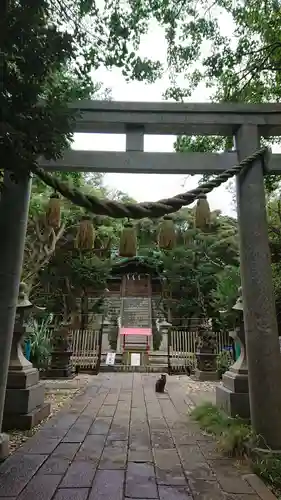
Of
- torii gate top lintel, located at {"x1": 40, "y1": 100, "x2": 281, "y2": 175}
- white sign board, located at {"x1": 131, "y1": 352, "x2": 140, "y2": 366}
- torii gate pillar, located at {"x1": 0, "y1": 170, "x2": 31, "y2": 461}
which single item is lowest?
white sign board, located at {"x1": 131, "y1": 352, "x2": 140, "y2": 366}

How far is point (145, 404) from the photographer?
199 inches

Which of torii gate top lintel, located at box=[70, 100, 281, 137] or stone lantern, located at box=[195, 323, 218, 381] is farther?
stone lantern, located at box=[195, 323, 218, 381]

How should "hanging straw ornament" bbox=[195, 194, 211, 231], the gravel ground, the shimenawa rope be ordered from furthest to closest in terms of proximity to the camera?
the gravel ground
"hanging straw ornament" bbox=[195, 194, 211, 231]
the shimenawa rope

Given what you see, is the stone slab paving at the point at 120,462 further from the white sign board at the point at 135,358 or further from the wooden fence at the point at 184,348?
the white sign board at the point at 135,358

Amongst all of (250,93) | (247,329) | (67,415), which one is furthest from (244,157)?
(67,415)

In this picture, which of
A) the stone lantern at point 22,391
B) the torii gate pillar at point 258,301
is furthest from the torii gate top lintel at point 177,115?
the stone lantern at point 22,391

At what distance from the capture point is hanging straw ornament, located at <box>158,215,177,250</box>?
314 cm

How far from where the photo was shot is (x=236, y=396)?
368 cm

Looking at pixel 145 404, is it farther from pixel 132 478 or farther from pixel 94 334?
pixel 94 334

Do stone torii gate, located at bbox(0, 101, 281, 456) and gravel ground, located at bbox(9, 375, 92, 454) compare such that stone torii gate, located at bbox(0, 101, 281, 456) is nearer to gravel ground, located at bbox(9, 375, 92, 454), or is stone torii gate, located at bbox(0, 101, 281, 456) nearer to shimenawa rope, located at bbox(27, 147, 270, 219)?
shimenawa rope, located at bbox(27, 147, 270, 219)

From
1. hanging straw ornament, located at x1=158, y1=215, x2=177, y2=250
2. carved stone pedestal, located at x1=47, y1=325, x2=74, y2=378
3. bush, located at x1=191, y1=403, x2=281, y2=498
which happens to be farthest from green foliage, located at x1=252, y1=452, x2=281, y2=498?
carved stone pedestal, located at x1=47, y1=325, x2=74, y2=378

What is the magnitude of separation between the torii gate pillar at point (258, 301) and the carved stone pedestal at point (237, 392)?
86cm

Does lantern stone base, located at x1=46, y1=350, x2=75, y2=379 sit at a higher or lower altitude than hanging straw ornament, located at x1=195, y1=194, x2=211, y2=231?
lower

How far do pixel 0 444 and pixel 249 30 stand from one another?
4.92 meters
